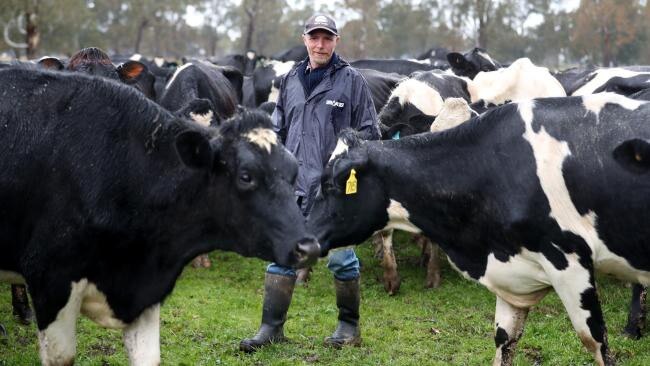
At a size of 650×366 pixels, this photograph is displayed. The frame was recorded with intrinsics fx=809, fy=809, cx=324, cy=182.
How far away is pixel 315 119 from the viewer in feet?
19.5

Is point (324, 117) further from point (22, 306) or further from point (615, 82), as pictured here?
point (615, 82)

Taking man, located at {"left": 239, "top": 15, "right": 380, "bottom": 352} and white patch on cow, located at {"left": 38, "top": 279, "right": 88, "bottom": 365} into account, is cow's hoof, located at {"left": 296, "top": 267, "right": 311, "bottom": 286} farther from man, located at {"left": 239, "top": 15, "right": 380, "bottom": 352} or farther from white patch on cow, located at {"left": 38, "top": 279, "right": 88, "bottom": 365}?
white patch on cow, located at {"left": 38, "top": 279, "right": 88, "bottom": 365}

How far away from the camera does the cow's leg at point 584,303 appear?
482 cm

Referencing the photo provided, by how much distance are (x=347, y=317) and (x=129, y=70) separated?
192 inches

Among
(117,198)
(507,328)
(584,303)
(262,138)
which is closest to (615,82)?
(507,328)

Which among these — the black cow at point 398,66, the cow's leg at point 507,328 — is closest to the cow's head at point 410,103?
the cow's leg at point 507,328

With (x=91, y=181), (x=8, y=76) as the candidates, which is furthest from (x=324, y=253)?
(x=8, y=76)

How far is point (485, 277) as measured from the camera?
5.23 m

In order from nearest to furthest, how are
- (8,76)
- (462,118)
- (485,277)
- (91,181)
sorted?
(91,181)
(8,76)
(485,277)
(462,118)

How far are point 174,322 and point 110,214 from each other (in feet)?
9.32

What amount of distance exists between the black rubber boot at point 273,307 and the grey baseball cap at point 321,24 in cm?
187

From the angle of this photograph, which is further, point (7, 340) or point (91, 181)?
point (7, 340)

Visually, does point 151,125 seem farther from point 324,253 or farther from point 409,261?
point 409,261

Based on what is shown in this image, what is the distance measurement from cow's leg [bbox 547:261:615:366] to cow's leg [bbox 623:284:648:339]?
6.00 ft
